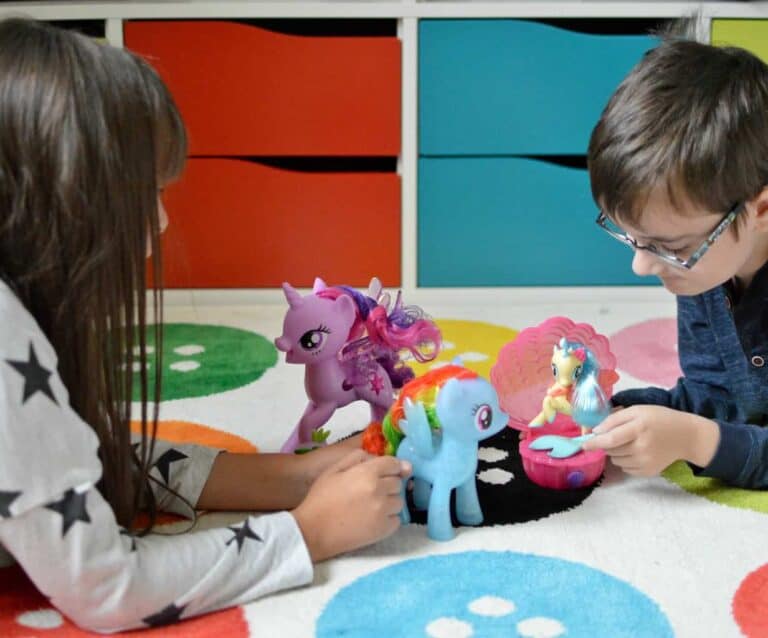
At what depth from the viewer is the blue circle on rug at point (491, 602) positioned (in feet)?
2.41

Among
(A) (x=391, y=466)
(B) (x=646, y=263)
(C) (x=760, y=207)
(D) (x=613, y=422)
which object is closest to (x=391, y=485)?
(A) (x=391, y=466)

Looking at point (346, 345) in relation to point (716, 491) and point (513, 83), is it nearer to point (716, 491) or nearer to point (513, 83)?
point (716, 491)

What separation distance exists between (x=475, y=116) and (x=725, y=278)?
0.89 metres

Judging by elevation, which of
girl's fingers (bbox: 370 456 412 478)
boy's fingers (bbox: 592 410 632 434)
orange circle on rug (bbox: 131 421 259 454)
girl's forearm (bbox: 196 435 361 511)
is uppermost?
boy's fingers (bbox: 592 410 632 434)

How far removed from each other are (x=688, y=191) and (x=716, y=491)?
0.31 meters

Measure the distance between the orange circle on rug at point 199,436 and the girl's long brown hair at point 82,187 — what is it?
328 millimetres

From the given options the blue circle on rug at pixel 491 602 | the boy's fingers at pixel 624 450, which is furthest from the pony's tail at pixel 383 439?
the boy's fingers at pixel 624 450

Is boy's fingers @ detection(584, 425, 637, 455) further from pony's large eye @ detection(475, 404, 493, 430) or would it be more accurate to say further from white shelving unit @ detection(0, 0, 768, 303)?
white shelving unit @ detection(0, 0, 768, 303)

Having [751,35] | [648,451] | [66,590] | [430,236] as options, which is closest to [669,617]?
[648,451]

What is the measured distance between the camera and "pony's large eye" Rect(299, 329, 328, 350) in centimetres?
99

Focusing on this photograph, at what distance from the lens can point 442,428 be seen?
837 mm

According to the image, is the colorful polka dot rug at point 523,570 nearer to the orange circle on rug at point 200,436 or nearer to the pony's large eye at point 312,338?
the orange circle on rug at point 200,436

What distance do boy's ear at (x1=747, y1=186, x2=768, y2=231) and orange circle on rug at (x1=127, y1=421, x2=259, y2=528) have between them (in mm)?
572

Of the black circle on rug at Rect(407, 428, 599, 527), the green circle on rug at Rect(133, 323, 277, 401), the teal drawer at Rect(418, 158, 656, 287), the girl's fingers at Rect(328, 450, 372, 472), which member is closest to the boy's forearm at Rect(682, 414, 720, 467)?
the black circle on rug at Rect(407, 428, 599, 527)
